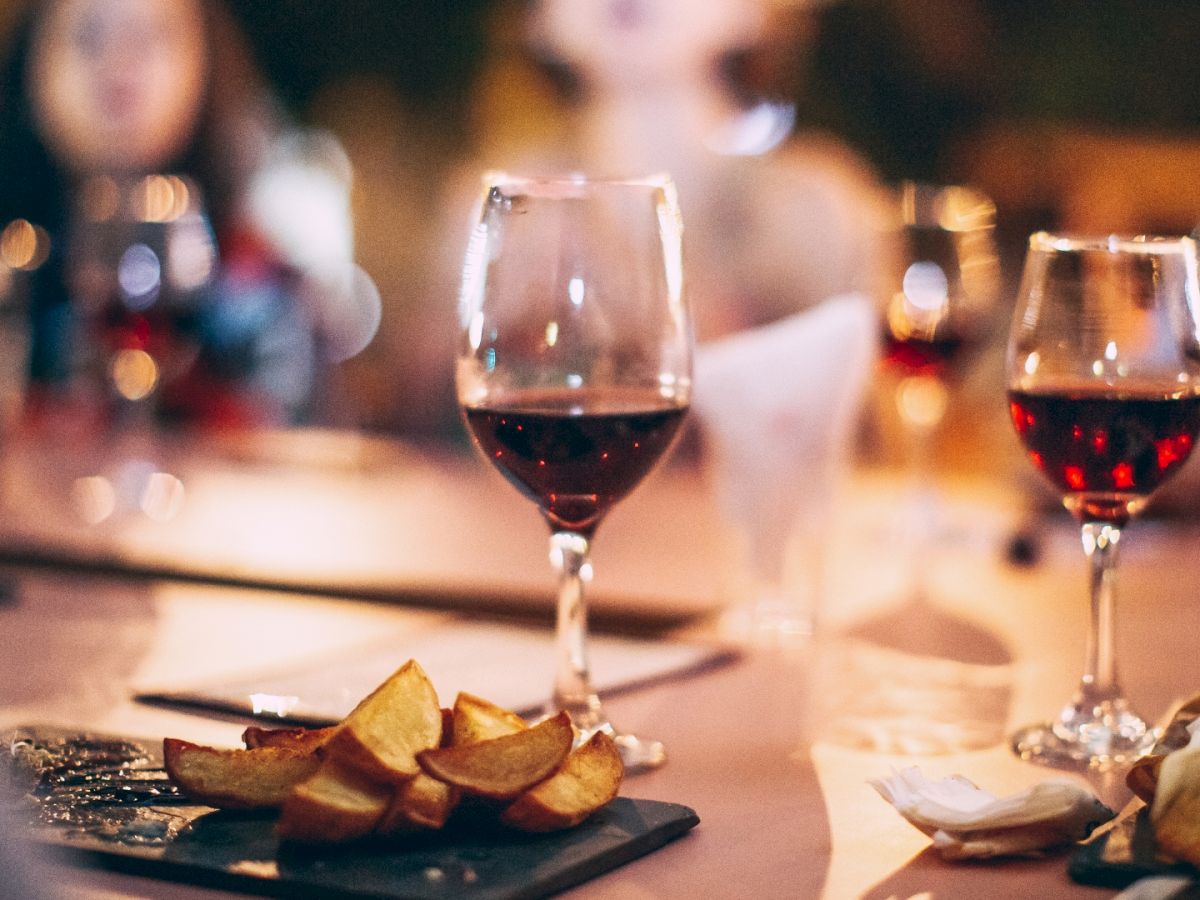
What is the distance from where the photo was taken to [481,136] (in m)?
5.04

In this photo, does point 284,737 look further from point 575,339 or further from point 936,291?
point 936,291

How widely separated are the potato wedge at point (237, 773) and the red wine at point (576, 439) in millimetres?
230

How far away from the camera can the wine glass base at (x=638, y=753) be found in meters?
0.75

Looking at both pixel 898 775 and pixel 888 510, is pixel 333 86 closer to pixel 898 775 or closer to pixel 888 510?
pixel 888 510

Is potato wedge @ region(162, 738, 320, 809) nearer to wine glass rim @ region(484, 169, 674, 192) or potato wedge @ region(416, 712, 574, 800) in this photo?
potato wedge @ region(416, 712, 574, 800)

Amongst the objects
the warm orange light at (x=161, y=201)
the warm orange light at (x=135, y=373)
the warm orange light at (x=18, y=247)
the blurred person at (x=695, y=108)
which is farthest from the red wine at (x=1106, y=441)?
the warm orange light at (x=18, y=247)

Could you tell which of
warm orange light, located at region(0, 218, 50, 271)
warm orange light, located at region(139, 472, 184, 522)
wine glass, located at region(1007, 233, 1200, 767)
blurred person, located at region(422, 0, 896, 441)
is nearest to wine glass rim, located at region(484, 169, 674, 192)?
wine glass, located at region(1007, 233, 1200, 767)

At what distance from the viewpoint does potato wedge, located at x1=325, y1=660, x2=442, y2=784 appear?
567mm

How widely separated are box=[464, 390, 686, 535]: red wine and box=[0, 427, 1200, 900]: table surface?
14cm

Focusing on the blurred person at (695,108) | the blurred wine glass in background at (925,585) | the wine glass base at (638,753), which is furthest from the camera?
the blurred person at (695,108)

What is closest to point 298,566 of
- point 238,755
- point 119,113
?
point 238,755

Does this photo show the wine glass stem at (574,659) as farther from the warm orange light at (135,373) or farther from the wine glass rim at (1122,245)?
the warm orange light at (135,373)

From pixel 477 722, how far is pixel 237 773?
3.7 inches

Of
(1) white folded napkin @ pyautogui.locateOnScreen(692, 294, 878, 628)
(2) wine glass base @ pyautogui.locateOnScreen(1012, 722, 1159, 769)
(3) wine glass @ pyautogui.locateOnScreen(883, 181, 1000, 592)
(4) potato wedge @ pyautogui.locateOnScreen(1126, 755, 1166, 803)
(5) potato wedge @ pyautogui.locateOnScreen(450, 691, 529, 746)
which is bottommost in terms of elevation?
(2) wine glass base @ pyautogui.locateOnScreen(1012, 722, 1159, 769)
